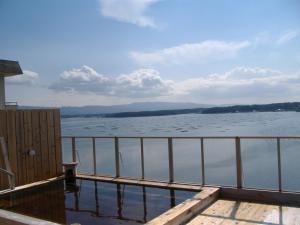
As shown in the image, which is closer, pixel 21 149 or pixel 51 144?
pixel 21 149

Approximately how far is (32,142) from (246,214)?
499cm

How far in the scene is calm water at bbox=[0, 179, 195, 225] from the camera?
548 cm

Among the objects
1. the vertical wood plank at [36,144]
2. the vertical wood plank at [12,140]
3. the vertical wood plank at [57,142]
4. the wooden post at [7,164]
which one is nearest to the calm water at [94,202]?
the wooden post at [7,164]

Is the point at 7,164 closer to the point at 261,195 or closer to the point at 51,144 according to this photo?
the point at 51,144

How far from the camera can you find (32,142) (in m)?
7.93

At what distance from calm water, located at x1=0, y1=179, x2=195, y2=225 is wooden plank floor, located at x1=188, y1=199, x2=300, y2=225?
70cm

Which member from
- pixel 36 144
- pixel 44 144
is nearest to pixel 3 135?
pixel 36 144

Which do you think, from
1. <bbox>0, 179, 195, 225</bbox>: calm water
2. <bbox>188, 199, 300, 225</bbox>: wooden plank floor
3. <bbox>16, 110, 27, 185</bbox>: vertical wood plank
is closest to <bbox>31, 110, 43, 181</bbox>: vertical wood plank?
<bbox>16, 110, 27, 185</bbox>: vertical wood plank

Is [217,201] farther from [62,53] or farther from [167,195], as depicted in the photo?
[62,53]

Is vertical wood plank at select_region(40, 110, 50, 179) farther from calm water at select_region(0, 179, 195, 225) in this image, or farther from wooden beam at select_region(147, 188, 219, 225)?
wooden beam at select_region(147, 188, 219, 225)

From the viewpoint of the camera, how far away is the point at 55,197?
6.72 meters

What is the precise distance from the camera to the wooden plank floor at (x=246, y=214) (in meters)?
5.04

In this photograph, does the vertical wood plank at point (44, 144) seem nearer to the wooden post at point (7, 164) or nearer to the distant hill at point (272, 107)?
the wooden post at point (7, 164)

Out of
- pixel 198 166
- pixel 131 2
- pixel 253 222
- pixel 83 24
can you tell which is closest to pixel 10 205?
pixel 253 222
